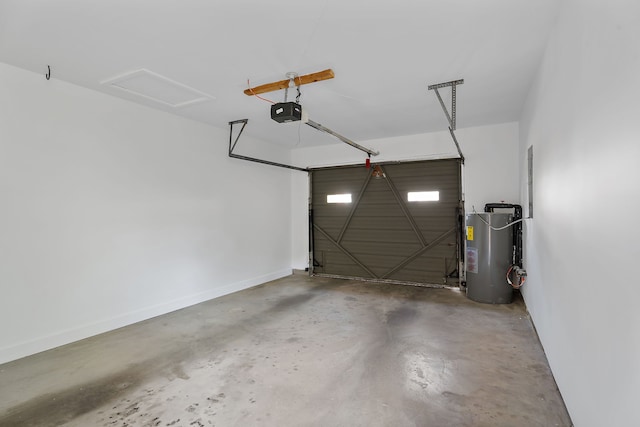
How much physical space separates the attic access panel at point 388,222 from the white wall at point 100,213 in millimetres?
1939

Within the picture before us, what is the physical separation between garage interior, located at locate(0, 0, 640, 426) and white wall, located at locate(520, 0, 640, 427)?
16mm

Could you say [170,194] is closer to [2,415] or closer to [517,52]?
[2,415]

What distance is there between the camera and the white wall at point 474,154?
4852mm

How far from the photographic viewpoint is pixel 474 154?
5.09 meters

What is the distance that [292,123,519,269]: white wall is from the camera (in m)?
4.85

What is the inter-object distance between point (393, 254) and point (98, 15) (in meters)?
5.08

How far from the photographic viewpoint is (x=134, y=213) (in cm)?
376

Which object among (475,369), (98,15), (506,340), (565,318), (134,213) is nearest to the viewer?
(565,318)

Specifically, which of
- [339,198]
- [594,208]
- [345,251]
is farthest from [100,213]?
[594,208]

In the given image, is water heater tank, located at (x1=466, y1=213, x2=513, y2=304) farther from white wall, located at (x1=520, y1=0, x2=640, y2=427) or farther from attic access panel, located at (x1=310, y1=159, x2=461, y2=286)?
white wall, located at (x1=520, y1=0, x2=640, y2=427)

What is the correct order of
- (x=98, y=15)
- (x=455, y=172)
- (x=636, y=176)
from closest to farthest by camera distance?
(x=636, y=176) < (x=98, y=15) < (x=455, y=172)

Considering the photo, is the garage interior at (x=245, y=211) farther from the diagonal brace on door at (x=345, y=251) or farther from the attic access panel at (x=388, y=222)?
the diagonal brace on door at (x=345, y=251)

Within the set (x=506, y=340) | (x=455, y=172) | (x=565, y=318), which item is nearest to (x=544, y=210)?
(x=565, y=318)

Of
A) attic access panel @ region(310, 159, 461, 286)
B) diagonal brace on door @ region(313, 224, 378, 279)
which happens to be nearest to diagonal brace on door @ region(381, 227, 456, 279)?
attic access panel @ region(310, 159, 461, 286)
